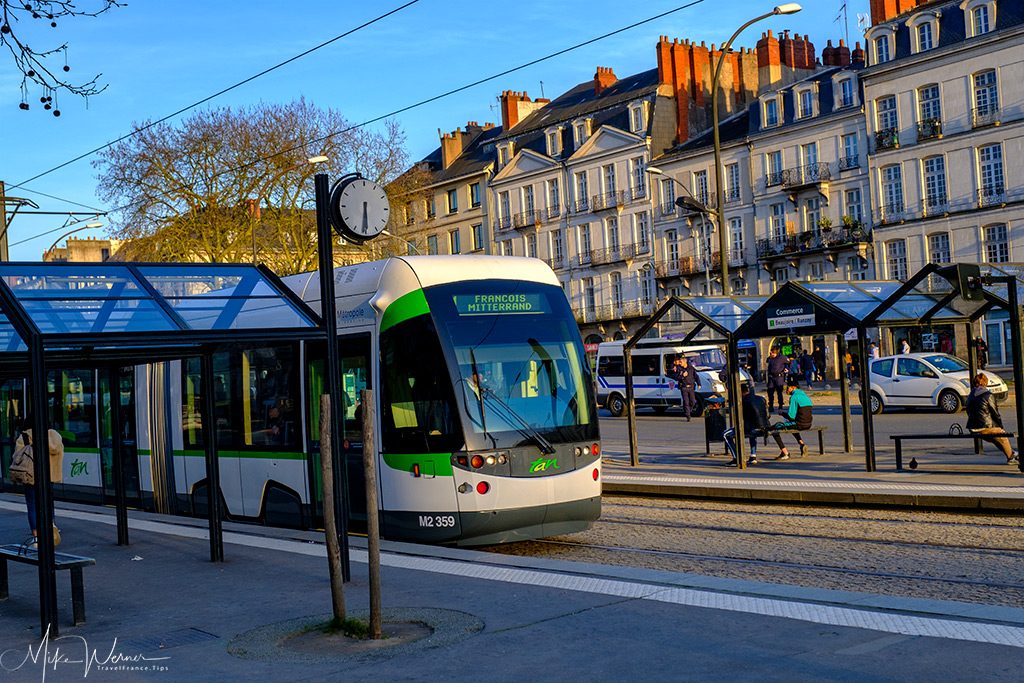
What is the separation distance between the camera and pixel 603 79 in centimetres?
7425

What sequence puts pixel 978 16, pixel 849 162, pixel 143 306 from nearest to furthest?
pixel 143 306, pixel 978 16, pixel 849 162

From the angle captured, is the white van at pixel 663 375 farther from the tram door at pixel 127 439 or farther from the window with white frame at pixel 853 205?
the tram door at pixel 127 439

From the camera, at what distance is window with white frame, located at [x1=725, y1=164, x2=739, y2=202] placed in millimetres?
60875

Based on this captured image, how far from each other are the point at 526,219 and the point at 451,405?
A: 62931 mm

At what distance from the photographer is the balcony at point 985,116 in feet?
160

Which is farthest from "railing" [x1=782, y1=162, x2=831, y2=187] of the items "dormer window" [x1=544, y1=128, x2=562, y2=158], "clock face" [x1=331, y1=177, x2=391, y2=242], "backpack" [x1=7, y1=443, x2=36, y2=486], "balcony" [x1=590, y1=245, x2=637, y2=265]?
"clock face" [x1=331, y1=177, x2=391, y2=242]

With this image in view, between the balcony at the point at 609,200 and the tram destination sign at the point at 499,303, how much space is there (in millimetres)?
54942

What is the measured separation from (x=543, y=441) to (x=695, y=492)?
5.92m

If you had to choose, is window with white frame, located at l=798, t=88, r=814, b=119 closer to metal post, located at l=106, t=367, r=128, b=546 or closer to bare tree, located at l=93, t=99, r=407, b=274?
bare tree, located at l=93, t=99, r=407, b=274

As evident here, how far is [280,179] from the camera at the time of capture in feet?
151

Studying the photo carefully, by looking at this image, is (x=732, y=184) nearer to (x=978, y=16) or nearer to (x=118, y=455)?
(x=978, y=16)

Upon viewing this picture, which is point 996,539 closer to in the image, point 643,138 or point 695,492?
point 695,492

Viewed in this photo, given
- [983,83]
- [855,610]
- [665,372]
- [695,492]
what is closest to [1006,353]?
[983,83]

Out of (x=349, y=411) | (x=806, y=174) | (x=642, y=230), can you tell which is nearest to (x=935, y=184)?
(x=806, y=174)
